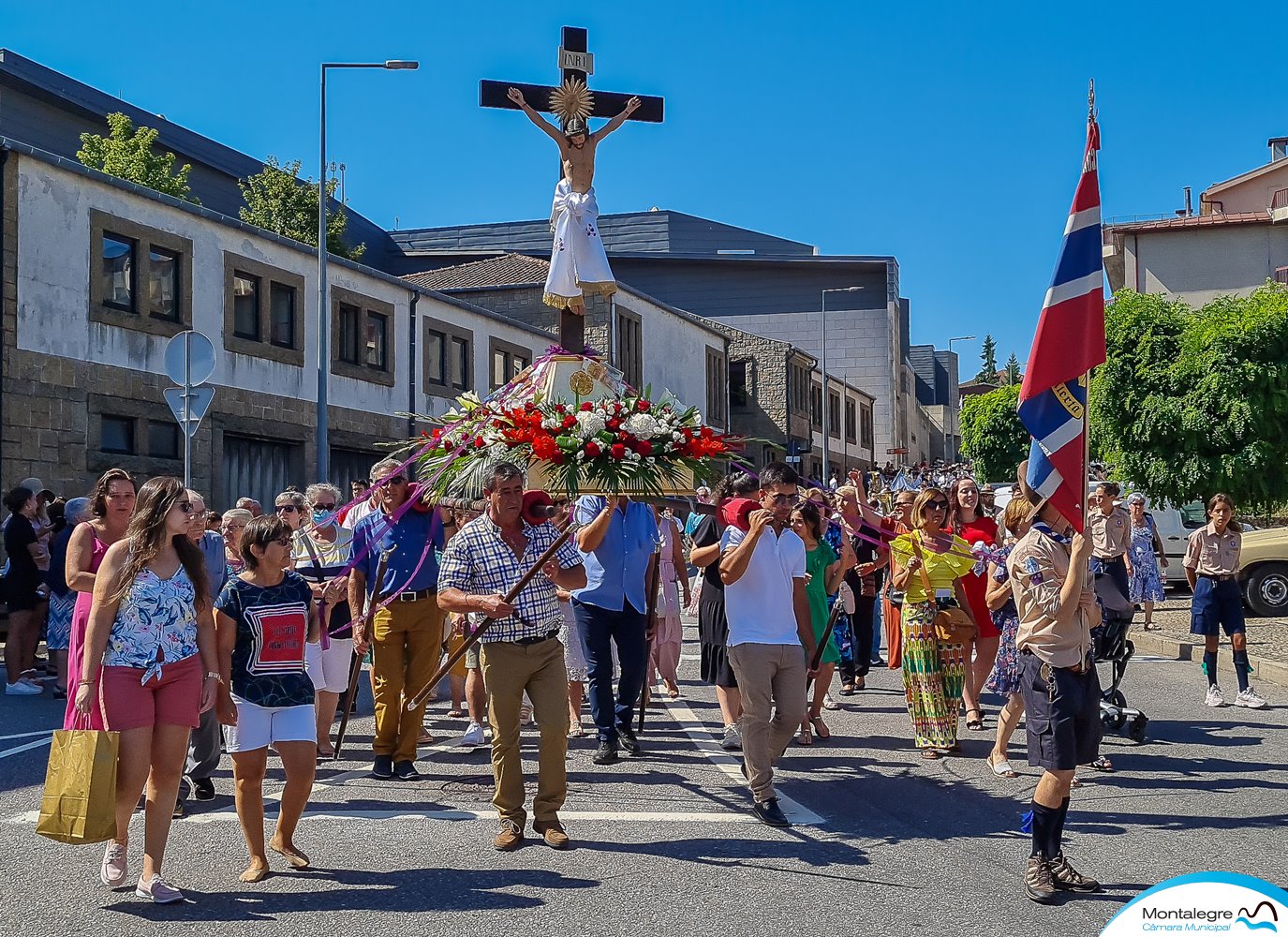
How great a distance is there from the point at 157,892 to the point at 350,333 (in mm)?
23858

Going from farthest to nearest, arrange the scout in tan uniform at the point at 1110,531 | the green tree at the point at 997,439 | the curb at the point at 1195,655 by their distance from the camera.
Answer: the green tree at the point at 997,439, the curb at the point at 1195,655, the scout in tan uniform at the point at 1110,531

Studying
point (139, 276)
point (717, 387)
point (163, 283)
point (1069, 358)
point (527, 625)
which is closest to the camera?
point (1069, 358)

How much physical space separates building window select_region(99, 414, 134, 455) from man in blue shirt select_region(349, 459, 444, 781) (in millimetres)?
14293

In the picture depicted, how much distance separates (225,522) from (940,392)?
110201 millimetres

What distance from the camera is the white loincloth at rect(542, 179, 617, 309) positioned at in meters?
9.22

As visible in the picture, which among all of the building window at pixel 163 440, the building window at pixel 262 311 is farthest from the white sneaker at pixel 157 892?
the building window at pixel 262 311

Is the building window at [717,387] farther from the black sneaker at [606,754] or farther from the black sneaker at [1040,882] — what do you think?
the black sneaker at [1040,882]

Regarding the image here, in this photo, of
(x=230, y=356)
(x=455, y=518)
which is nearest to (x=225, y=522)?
(x=455, y=518)

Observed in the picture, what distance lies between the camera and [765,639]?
23.6 ft

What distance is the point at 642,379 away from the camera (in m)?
43.1

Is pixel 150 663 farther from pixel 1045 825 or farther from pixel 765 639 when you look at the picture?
pixel 1045 825

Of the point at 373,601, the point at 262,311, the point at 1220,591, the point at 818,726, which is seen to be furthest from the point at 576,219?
the point at 262,311

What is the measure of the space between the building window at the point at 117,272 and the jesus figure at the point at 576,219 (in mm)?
14286

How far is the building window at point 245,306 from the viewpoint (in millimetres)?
24625
